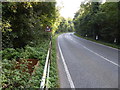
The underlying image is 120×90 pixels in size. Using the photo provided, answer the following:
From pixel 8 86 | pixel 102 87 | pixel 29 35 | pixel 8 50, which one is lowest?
pixel 102 87

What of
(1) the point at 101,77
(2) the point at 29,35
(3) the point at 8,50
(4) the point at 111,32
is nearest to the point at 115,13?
(4) the point at 111,32

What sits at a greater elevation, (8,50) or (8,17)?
(8,17)

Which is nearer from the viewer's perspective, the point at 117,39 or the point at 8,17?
the point at 8,17

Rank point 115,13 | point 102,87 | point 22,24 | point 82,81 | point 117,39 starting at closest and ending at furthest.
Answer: point 102,87
point 82,81
point 22,24
point 115,13
point 117,39

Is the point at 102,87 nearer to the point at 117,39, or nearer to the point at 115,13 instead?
the point at 115,13

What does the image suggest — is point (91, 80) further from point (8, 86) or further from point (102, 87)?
point (8, 86)

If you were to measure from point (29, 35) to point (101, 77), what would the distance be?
281 inches

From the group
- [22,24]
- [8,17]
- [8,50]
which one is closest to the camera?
[8,50]

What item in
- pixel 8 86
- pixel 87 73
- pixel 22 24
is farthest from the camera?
pixel 22 24

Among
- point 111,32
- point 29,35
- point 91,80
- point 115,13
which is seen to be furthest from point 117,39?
point 91,80

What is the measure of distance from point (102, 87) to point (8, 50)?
601 centimetres

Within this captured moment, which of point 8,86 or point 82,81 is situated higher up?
point 8,86

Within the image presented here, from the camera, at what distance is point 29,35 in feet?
35.4

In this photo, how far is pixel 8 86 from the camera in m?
3.64
